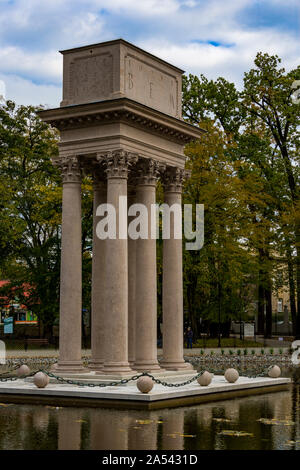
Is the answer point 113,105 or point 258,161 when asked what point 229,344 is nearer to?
point 258,161

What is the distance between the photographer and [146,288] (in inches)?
1052

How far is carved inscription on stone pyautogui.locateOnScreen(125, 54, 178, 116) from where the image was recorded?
26.4 meters

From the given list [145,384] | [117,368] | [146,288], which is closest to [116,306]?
[117,368]

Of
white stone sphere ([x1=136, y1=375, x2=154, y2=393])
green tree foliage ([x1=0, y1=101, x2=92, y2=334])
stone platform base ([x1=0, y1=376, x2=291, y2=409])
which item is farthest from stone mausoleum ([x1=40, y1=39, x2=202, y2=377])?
green tree foliage ([x1=0, y1=101, x2=92, y2=334])

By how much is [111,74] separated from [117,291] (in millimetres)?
7858

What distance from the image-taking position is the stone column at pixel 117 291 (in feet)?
80.8

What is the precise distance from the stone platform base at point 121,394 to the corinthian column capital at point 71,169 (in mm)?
7418

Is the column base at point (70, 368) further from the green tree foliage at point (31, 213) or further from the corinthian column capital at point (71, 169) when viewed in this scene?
the green tree foliage at point (31, 213)

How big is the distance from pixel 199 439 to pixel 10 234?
38.2 m

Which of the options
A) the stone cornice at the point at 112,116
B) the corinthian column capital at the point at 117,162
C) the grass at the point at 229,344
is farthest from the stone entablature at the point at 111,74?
the grass at the point at 229,344

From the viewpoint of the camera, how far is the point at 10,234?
171ft

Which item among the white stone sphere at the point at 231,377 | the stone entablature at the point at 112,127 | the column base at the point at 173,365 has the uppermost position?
the stone entablature at the point at 112,127

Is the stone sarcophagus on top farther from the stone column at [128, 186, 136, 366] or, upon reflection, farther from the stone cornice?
the stone column at [128, 186, 136, 366]
